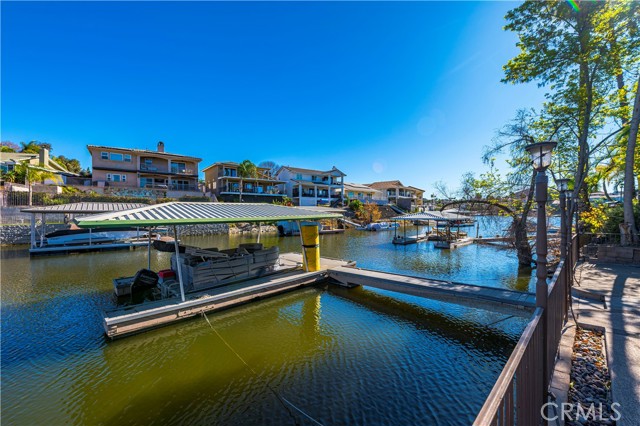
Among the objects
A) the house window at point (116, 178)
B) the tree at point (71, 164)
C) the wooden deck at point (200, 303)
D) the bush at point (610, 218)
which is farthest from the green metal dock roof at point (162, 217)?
the tree at point (71, 164)

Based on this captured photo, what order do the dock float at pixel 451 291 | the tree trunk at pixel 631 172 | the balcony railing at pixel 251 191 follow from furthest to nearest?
the balcony railing at pixel 251 191 → the tree trunk at pixel 631 172 → the dock float at pixel 451 291

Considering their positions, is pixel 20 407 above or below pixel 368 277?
below

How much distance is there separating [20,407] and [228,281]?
5.37 metres

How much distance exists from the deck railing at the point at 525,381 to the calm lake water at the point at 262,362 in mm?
2071

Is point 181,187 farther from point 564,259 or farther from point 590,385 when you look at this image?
point 590,385

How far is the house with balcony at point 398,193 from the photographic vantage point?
215ft

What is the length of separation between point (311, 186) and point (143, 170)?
2705 centimetres

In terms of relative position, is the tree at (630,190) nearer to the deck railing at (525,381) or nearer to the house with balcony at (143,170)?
the deck railing at (525,381)

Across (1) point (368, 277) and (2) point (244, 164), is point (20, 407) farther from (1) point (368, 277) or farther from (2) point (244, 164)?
(2) point (244, 164)

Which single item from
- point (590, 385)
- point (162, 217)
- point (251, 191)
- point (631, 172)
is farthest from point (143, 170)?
point (631, 172)

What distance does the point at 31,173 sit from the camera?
24781 millimetres

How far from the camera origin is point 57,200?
86.2 feet

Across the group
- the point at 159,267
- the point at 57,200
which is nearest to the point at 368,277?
the point at 159,267

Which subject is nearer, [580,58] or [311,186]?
[580,58]
